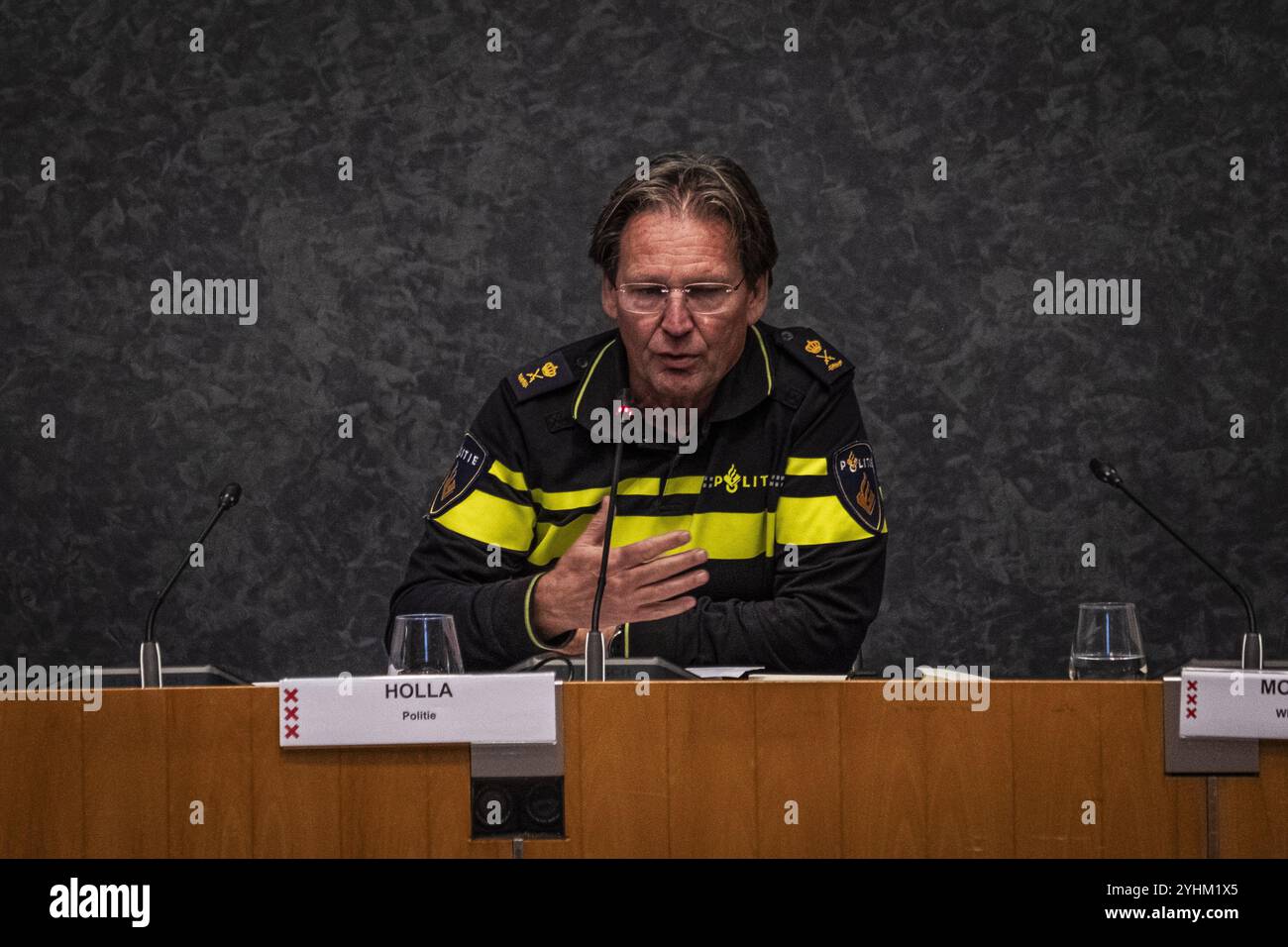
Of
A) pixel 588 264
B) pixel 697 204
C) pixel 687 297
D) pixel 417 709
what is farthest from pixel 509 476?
pixel 588 264

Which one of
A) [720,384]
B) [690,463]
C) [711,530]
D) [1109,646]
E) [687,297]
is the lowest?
[1109,646]

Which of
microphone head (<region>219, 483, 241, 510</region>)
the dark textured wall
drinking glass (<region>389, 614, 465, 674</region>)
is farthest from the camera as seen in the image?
the dark textured wall

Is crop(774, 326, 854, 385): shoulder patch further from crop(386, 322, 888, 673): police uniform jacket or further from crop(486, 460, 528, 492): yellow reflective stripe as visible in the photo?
crop(486, 460, 528, 492): yellow reflective stripe

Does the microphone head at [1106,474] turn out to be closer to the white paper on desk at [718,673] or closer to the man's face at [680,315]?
the man's face at [680,315]

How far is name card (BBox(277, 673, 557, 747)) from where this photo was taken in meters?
1.34

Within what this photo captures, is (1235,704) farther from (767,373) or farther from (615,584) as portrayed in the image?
(767,373)

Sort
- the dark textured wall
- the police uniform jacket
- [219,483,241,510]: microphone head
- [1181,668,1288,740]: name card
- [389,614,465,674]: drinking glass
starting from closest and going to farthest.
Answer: [1181,668,1288,740]: name card < [389,614,465,674]: drinking glass < [219,483,241,510]: microphone head < the police uniform jacket < the dark textured wall

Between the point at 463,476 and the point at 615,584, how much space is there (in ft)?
1.21

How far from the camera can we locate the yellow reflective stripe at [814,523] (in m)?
2.20

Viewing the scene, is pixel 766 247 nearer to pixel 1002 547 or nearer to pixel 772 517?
pixel 772 517

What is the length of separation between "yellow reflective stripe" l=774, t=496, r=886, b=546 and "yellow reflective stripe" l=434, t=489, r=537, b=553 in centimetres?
40

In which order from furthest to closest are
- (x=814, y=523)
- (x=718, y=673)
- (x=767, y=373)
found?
(x=767, y=373) < (x=814, y=523) < (x=718, y=673)

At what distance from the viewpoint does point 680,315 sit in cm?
224

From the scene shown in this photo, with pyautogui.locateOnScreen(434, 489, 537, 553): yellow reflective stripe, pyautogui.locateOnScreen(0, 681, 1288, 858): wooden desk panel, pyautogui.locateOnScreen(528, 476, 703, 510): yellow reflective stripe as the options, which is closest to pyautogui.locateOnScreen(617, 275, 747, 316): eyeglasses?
pyautogui.locateOnScreen(528, 476, 703, 510): yellow reflective stripe
